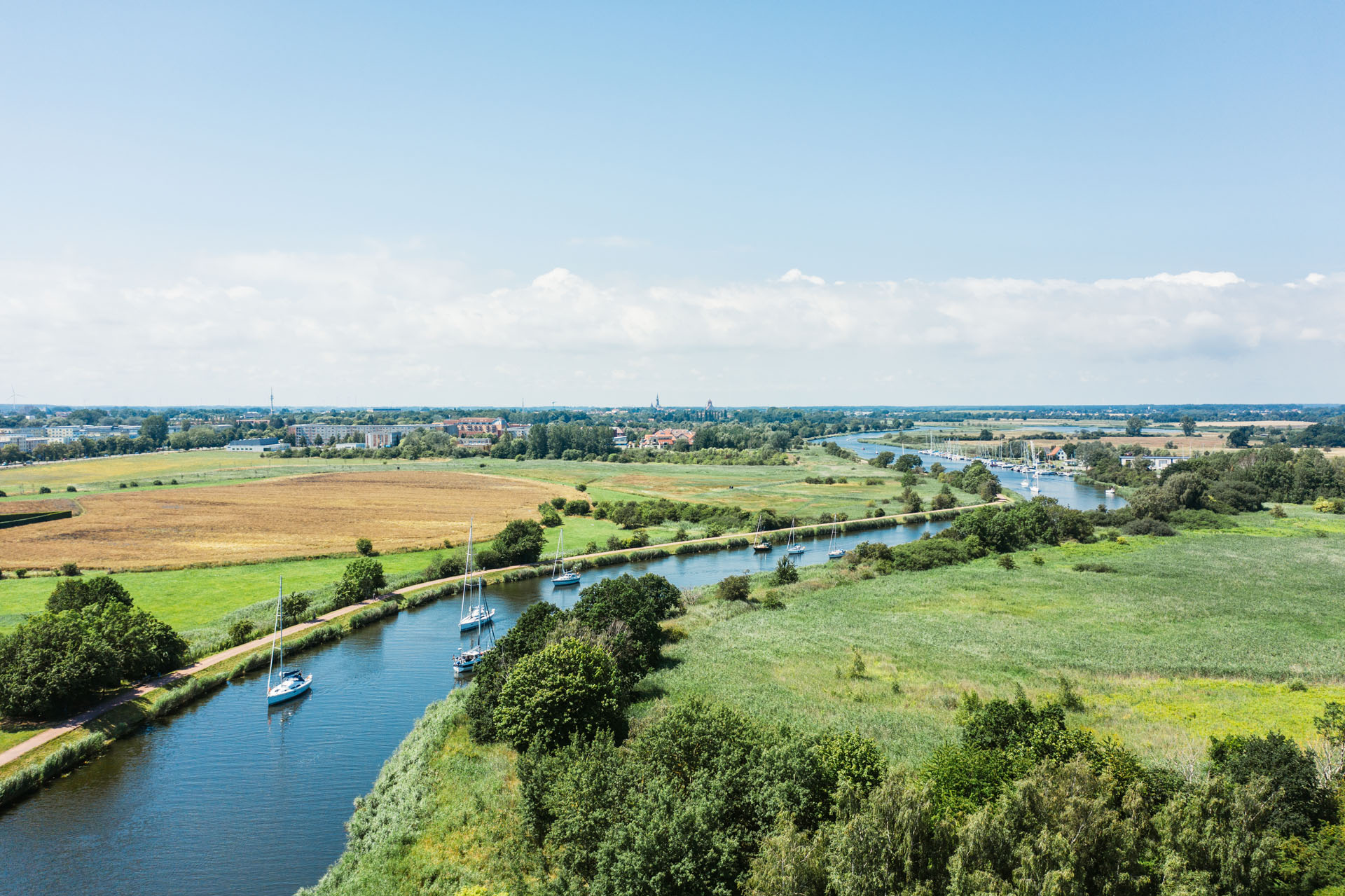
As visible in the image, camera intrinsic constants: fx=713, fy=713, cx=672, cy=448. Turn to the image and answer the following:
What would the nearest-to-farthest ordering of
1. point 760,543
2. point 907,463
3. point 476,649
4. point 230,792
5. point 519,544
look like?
point 230,792 → point 476,649 → point 519,544 → point 760,543 → point 907,463

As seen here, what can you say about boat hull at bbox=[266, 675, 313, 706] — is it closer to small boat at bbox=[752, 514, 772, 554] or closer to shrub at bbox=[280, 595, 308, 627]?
shrub at bbox=[280, 595, 308, 627]

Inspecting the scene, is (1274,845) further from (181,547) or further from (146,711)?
(181,547)

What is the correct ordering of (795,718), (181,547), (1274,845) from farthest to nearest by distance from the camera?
1. (181,547)
2. (795,718)
3. (1274,845)

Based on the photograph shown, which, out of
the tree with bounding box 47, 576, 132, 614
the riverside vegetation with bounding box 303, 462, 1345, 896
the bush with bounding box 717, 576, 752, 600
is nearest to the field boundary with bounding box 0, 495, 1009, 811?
the tree with bounding box 47, 576, 132, 614

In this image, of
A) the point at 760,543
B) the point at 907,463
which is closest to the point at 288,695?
the point at 760,543

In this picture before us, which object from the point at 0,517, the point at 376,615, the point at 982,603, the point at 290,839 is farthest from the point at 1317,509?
the point at 0,517

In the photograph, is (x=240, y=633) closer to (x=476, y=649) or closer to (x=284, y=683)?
(x=284, y=683)
